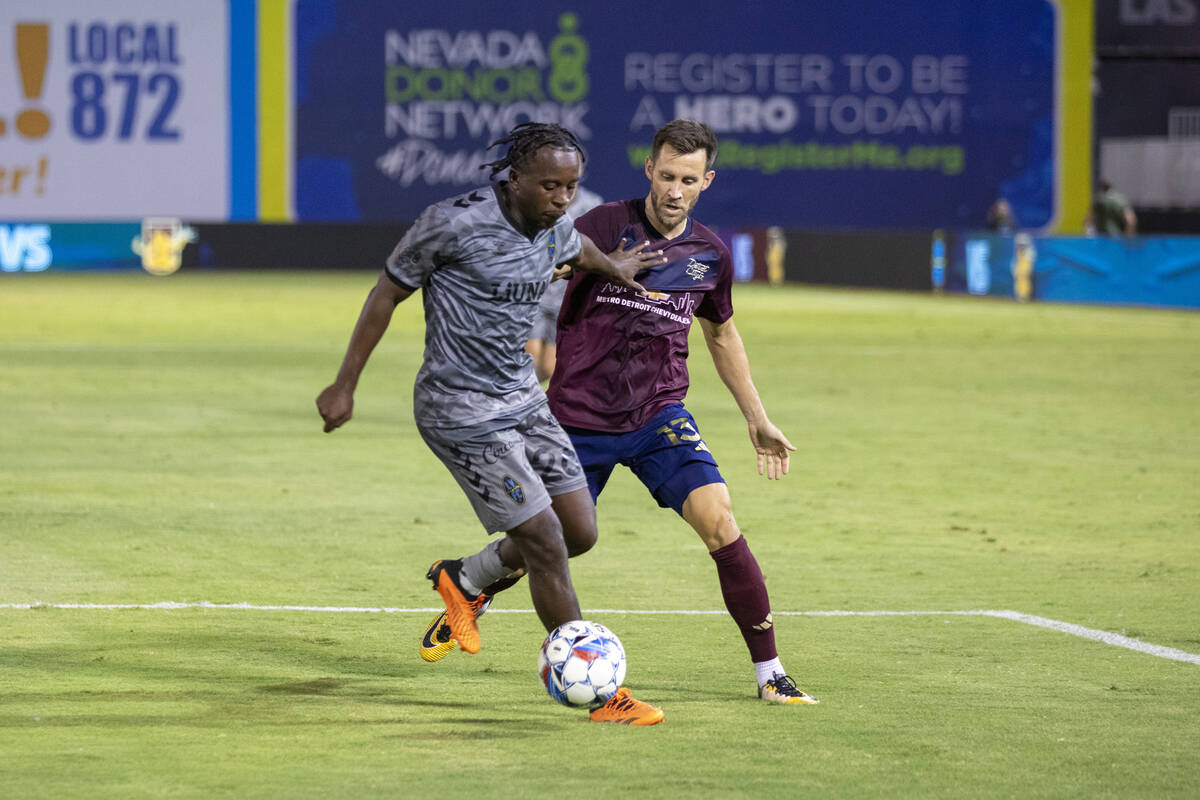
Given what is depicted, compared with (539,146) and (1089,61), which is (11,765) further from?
(1089,61)

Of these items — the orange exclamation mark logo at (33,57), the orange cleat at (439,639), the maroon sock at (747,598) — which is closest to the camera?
the maroon sock at (747,598)

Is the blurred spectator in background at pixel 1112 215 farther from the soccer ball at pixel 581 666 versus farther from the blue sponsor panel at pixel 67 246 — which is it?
the soccer ball at pixel 581 666

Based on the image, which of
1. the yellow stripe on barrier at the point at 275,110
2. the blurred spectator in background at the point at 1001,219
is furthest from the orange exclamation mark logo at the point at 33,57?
the blurred spectator in background at the point at 1001,219

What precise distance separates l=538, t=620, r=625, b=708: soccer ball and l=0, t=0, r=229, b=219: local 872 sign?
3122cm

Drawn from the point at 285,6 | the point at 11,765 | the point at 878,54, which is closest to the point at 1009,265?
the point at 878,54

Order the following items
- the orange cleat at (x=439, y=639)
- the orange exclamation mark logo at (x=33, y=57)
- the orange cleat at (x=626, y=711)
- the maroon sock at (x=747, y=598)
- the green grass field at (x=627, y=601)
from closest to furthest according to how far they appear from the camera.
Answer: the green grass field at (x=627, y=601)
the orange cleat at (x=626, y=711)
the maroon sock at (x=747, y=598)
the orange cleat at (x=439, y=639)
the orange exclamation mark logo at (x=33, y=57)

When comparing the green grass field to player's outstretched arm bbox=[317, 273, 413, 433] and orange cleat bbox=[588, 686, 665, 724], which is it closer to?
orange cleat bbox=[588, 686, 665, 724]

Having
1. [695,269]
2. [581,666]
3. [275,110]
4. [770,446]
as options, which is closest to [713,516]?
[770,446]

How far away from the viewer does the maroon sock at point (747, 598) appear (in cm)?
673

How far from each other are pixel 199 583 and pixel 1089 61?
107 ft

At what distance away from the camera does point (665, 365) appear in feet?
23.3

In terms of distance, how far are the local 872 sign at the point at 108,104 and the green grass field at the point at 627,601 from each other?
58.2ft

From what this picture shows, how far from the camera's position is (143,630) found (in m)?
7.82

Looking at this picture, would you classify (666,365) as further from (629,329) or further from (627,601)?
(627,601)
